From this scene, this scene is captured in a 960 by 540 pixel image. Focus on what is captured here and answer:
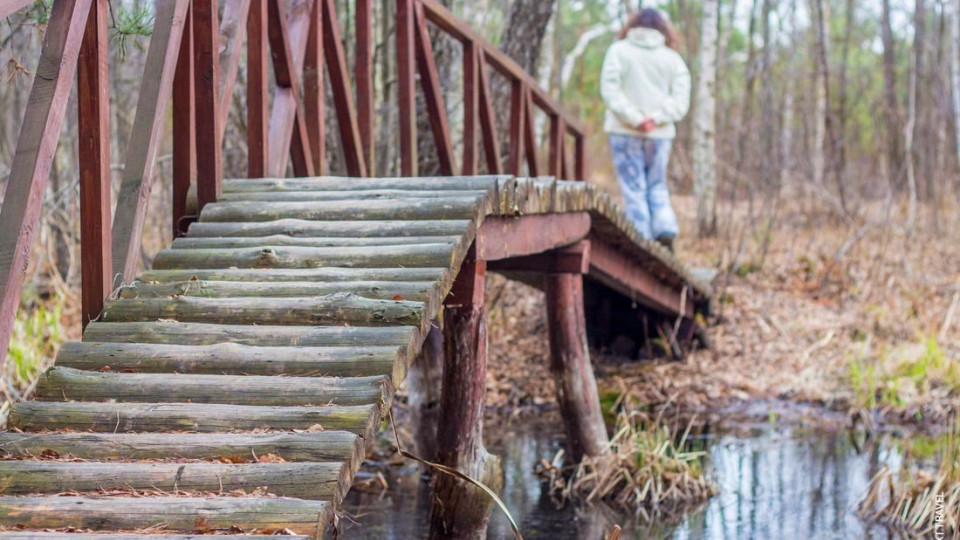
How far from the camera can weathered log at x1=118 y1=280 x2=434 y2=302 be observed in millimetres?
3799

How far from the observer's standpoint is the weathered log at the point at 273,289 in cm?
380

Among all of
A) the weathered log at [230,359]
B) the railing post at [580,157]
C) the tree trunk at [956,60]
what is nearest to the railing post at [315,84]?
the weathered log at [230,359]

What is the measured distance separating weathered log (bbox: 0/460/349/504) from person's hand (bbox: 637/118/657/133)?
18.4 feet

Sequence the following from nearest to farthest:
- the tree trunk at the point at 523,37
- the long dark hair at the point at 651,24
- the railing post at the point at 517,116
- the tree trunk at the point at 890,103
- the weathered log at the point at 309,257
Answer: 1. the weathered log at the point at 309,257
2. the railing post at the point at 517,116
3. the long dark hair at the point at 651,24
4. the tree trunk at the point at 523,37
5. the tree trunk at the point at 890,103

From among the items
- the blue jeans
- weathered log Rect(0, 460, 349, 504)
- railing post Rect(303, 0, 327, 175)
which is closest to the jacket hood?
the blue jeans

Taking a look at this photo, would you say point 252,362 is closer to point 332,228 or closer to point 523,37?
point 332,228

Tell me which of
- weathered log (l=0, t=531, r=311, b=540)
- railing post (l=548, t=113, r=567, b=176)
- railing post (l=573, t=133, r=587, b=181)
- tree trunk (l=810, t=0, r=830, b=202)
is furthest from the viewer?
tree trunk (l=810, t=0, r=830, b=202)

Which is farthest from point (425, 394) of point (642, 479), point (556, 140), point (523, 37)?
point (523, 37)

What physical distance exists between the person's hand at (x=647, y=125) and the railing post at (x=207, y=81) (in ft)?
13.8

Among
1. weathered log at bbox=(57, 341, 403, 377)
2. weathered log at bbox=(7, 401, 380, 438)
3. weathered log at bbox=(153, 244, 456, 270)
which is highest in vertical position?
weathered log at bbox=(153, 244, 456, 270)

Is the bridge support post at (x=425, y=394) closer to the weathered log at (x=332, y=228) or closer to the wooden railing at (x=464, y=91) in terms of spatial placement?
the wooden railing at (x=464, y=91)

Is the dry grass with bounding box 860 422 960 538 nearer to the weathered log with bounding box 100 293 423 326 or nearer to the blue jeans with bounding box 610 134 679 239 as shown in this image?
the blue jeans with bounding box 610 134 679 239

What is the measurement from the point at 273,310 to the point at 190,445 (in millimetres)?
762

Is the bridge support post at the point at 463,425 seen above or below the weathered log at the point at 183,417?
below
